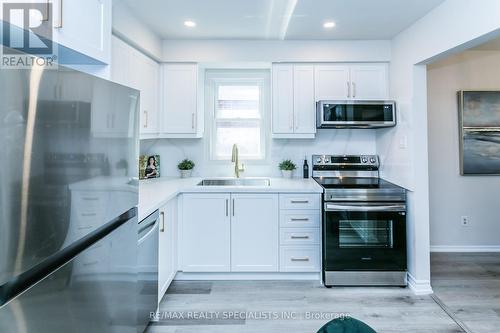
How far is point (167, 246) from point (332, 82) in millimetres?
2381

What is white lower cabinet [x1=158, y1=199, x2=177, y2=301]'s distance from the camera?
219cm

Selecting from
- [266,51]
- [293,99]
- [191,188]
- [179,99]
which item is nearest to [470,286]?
[293,99]

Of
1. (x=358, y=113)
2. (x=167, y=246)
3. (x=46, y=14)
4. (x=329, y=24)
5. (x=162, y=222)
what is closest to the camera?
(x=46, y=14)

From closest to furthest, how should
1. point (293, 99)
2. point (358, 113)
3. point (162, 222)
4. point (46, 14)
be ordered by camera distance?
point (46, 14) < point (162, 222) < point (358, 113) < point (293, 99)

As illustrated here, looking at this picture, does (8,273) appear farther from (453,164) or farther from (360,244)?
(453,164)

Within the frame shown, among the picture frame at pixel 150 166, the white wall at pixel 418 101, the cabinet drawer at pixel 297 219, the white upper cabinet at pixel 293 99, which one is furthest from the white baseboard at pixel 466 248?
the picture frame at pixel 150 166

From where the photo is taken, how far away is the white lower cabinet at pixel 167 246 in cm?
219

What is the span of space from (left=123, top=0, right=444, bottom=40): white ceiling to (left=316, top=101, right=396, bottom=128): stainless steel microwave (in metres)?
0.72

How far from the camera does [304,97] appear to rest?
3098 mm

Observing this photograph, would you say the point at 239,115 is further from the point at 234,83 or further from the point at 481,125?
the point at 481,125

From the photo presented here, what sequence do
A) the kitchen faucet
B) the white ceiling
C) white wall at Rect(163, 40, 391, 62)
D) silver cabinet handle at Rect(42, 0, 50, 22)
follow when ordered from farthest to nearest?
the kitchen faucet → white wall at Rect(163, 40, 391, 62) → the white ceiling → silver cabinet handle at Rect(42, 0, 50, 22)

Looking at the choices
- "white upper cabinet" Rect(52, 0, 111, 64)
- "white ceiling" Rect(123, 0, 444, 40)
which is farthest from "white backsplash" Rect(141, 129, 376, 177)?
"white upper cabinet" Rect(52, 0, 111, 64)

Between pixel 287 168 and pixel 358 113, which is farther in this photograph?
pixel 287 168

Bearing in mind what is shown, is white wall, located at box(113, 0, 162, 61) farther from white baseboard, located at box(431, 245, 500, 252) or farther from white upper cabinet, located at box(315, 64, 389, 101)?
white baseboard, located at box(431, 245, 500, 252)
